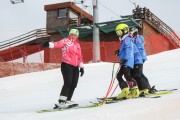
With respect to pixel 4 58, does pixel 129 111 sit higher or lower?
lower

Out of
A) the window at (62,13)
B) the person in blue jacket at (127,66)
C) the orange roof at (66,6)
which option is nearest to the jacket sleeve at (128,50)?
the person in blue jacket at (127,66)

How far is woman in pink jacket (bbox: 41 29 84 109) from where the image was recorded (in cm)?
851

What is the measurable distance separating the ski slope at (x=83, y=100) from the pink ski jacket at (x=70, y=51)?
1.16 m

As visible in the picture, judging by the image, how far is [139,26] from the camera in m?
29.5

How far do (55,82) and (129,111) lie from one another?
33.2 feet

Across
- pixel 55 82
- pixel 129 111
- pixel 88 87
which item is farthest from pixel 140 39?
pixel 55 82

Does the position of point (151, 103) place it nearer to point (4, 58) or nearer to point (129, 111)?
point (129, 111)

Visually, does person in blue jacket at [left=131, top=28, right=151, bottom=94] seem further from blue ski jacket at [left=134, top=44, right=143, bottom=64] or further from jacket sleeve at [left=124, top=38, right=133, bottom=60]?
jacket sleeve at [left=124, top=38, right=133, bottom=60]

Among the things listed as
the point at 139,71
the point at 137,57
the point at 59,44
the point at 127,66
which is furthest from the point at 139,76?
the point at 59,44

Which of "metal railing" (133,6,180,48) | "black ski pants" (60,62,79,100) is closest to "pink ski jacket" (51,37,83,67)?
"black ski pants" (60,62,79,100)

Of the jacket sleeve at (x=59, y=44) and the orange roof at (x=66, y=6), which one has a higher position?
the orange roof at (x=66, y=6)

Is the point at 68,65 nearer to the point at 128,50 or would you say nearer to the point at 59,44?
the point at 59,44

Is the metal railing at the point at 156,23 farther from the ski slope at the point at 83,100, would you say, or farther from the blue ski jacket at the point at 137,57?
the blue ski jacket at the point at 137,57

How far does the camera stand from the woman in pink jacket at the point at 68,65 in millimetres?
8508
